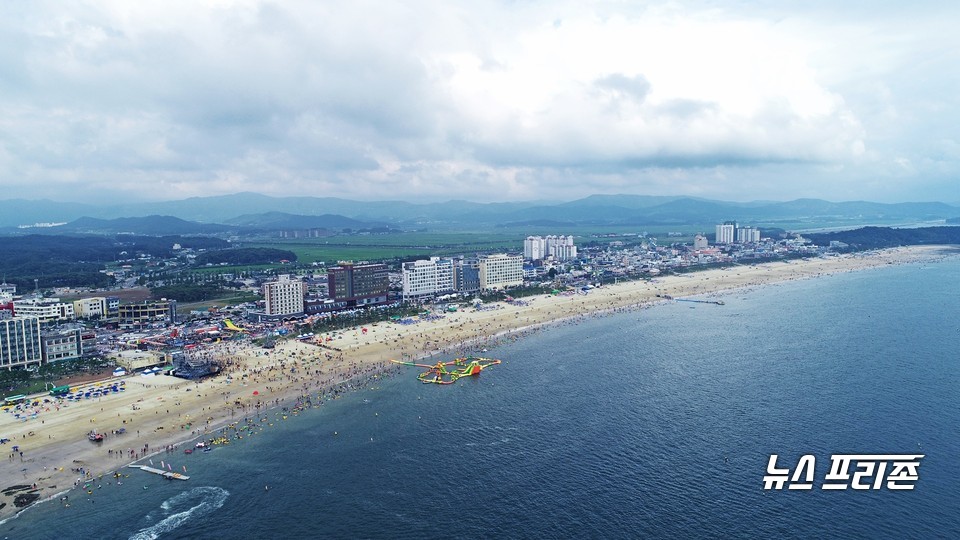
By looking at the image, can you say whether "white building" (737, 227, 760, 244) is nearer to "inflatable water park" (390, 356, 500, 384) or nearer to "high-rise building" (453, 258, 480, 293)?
"high-rise building" (453, 258, 480, 293)

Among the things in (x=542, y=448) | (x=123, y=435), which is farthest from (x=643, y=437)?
(x=123, y=435)

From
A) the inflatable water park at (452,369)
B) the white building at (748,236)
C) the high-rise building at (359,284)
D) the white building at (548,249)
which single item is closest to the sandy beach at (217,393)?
the inflatable water park at (452,369)

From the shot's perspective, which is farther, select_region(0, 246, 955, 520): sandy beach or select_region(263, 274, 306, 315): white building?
select_region(263, 274, 306, 315): white building

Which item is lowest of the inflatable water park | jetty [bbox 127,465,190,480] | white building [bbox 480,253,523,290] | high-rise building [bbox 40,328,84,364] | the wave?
the wave

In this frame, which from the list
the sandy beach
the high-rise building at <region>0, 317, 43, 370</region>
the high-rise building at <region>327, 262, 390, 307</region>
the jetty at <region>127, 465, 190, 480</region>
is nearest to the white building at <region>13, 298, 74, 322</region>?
the high-rise building at <region>0, 317, 43, 370</region>

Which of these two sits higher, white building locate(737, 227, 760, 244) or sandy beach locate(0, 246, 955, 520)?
white building locate(737, 227, 760, 244)

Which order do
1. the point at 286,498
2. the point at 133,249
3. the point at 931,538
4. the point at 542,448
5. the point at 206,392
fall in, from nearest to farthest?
the point at 931,538
the point at 286,498
the point at 542,448
the point at 206,392
the point at 133,249

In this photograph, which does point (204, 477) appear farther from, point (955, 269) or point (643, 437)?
point (955, 269)
